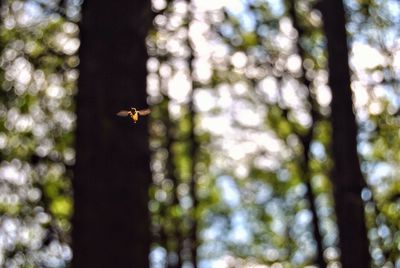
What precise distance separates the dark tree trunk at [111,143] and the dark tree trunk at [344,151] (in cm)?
133

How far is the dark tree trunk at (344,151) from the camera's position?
466cm

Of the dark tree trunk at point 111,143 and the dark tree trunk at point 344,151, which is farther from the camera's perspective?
the dark tree trunk at point 344,151

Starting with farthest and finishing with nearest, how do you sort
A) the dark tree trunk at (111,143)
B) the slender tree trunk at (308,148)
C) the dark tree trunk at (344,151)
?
the slender tree trunk at (308,148) < the dark tree trunk at (344,151) < the dark tree trunk at (111,143)

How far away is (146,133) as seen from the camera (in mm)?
4152

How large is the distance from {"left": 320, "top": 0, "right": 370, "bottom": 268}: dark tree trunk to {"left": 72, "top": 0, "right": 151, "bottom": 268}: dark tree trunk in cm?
133

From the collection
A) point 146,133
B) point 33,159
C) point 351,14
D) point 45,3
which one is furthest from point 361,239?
point 351,14

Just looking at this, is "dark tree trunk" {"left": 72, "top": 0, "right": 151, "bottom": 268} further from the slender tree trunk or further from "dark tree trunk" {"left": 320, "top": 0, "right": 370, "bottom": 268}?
the slender tree trunk

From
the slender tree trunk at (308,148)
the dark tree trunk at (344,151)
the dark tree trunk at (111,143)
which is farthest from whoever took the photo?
the slender tree trunk at (308,148)

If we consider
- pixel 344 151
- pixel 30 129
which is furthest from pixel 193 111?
pixel 344 151

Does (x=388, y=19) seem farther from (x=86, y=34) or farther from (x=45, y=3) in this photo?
(x=86, y=34)

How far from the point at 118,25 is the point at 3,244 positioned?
4473 millimetres

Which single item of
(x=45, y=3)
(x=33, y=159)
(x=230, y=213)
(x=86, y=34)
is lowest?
(x=230, y=213)

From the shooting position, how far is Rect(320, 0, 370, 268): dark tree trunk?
4.66 meters

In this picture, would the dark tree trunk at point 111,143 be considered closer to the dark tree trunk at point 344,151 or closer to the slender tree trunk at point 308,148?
the dark tree trunk at point 344,151
